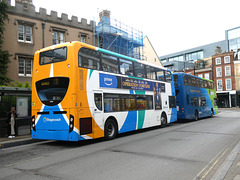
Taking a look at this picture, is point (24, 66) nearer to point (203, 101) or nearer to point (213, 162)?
point (203, 101)

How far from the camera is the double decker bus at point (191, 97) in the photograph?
60.6 ft

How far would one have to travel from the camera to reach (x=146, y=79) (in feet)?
44.2

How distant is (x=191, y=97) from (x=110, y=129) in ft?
36.5

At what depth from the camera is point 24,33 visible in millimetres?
20281

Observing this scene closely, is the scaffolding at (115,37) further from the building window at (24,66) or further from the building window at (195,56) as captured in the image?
the building window at (195,56)

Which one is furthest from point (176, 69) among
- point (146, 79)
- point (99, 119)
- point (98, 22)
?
point (99, 119)

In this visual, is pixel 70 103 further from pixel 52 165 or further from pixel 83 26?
pixel 83 26

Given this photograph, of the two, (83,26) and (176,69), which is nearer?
(83,26)

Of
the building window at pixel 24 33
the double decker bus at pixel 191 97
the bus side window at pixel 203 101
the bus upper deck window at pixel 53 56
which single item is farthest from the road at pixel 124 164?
the building window at pixel 24 33

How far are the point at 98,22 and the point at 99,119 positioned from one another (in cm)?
1828

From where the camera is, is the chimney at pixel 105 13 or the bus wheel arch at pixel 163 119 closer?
the bus wheel arch at pixel 163 119

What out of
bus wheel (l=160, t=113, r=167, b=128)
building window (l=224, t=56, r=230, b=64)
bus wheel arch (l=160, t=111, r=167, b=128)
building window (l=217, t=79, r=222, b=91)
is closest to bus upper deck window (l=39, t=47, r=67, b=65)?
bus wheel arch (l=160, t=111, r=167, b=128)

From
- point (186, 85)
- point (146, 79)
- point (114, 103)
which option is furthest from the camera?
point (186, 85)

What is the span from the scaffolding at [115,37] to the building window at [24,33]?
7.15 m
